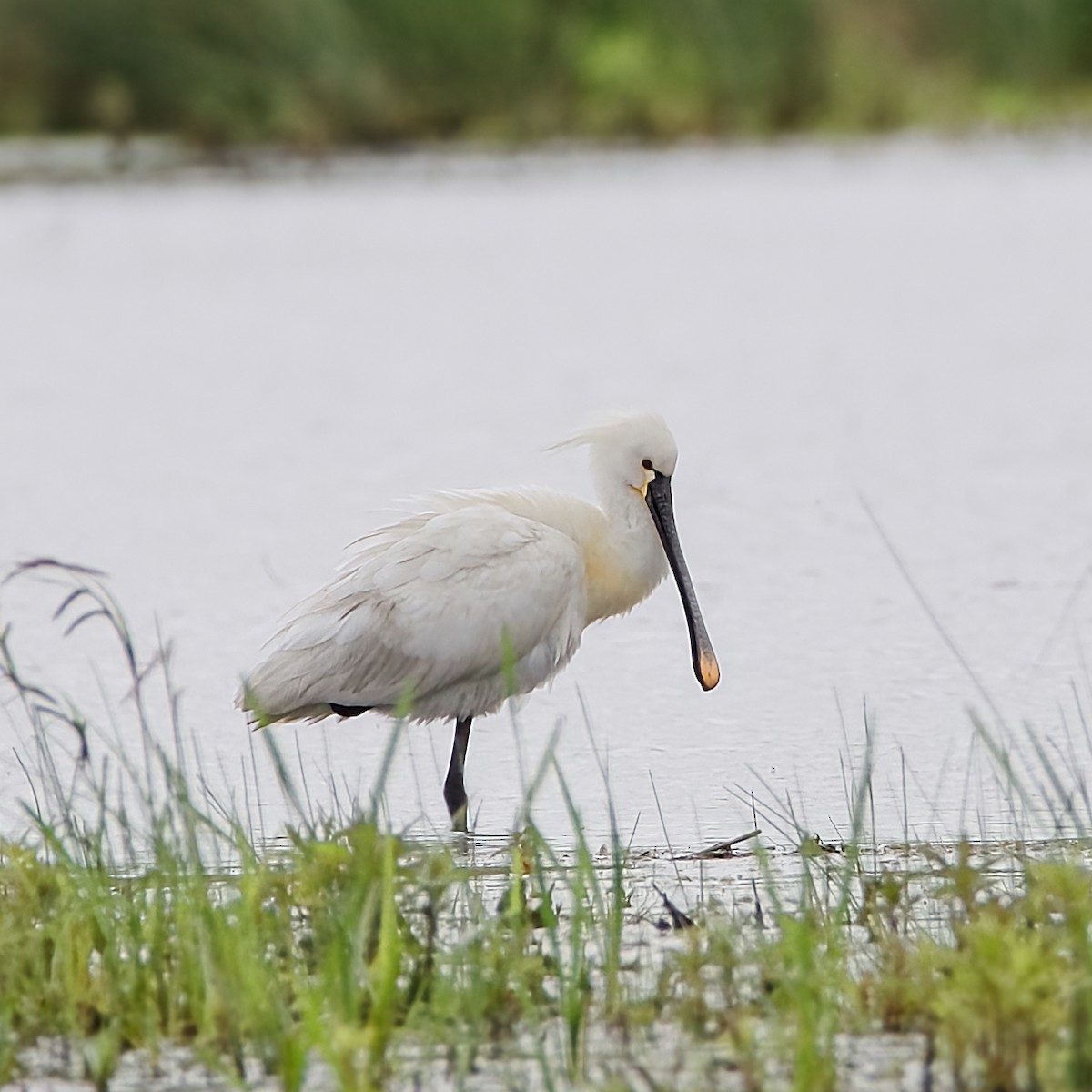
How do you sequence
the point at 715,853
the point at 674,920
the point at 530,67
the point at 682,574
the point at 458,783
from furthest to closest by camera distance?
the point at 530,67, the point at 682,574, the point at 458,783, the point at 715,853, the point at 674,920

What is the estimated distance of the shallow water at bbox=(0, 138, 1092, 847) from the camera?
17.1 feet

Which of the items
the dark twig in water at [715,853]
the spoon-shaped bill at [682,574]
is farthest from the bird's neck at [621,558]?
the dark twig in water at [715,853]

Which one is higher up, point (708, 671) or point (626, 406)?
point (626, 406)

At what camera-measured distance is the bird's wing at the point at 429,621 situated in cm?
480

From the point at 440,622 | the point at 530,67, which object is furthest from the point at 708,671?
the point at 530,67

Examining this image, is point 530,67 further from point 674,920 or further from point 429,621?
point 674,920

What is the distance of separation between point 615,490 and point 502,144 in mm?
19781

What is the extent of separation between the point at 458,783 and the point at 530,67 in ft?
68.6

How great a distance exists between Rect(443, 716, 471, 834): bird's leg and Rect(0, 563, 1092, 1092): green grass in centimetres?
71

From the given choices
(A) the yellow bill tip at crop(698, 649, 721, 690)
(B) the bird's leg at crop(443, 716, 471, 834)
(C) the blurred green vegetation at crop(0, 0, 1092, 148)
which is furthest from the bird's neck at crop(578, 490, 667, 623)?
(C) the blurred green vegetation at crop(0, 0, 1092, 148)

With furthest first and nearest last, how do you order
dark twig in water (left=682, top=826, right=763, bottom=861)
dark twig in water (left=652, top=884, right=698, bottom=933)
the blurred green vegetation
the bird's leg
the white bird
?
the blurred green vegetation < the white bird < the bird's leg < dark twig in water (left=682, top=826, right=763, bottom=861) < dark twig in water (left=652, top=884, right=698, bottom=933)

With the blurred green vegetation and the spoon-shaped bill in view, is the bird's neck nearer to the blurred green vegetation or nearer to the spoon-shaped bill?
the spoon-shaped bill

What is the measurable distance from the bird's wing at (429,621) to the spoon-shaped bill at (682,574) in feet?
1.37

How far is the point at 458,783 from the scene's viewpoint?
15.5ft
